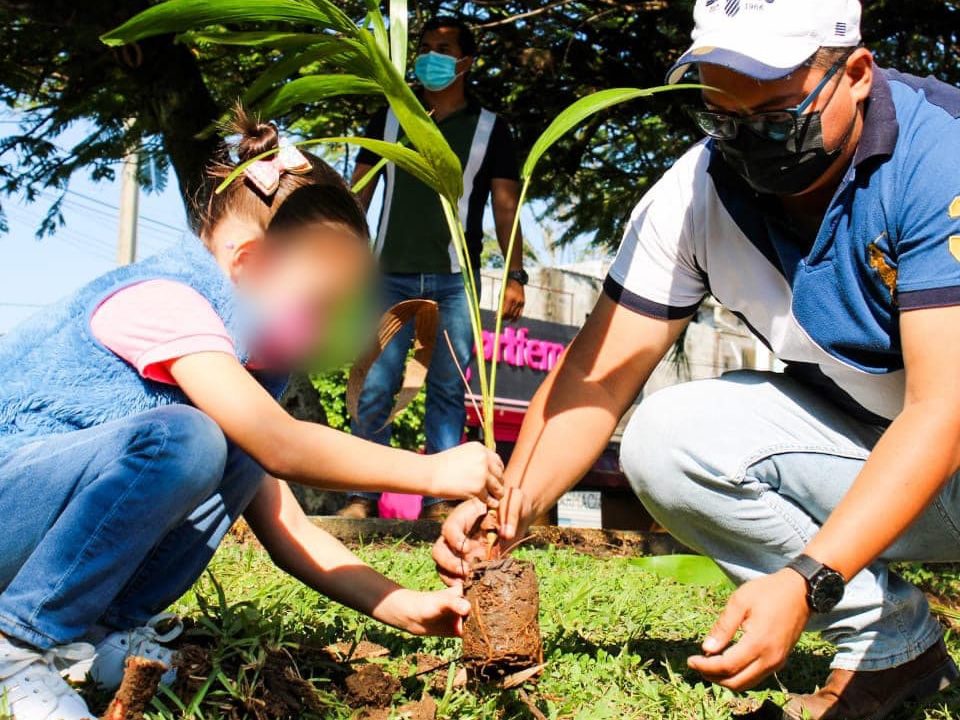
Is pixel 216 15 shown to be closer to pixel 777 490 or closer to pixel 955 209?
pixel 955 209

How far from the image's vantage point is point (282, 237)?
5.66ft

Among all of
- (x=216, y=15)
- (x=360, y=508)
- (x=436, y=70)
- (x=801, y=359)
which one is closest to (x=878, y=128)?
(x=801, y=359)

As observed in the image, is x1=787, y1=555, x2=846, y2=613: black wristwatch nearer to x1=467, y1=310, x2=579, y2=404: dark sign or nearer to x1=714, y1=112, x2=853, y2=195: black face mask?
x1=714, y1=112, x2=853, y2=195: black face mask

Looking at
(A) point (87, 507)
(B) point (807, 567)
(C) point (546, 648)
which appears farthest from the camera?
(C) point (546, 648)

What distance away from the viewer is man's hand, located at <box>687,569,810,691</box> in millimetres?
1308

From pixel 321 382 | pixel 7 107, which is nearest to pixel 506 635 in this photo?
pixel 7 107

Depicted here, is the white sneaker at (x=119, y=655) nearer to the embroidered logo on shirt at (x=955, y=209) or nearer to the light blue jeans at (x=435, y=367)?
the embroidered logo on shirt at (x=955, y=209)

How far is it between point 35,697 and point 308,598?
938 millimetres

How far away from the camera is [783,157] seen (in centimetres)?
179

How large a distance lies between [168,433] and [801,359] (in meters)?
1.23

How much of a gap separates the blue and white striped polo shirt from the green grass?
26.7 inches

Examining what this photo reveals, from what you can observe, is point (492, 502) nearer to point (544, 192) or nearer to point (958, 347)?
point (958, 347)

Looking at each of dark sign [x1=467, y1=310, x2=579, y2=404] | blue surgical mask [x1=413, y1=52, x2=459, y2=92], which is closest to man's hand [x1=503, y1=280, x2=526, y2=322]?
blue surgical mask [x1=413, y1=52, x2=459, y2=92]

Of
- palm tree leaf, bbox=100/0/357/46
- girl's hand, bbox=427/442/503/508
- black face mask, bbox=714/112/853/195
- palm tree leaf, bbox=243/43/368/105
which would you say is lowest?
girl's hand, bbox=427/442/503/508
